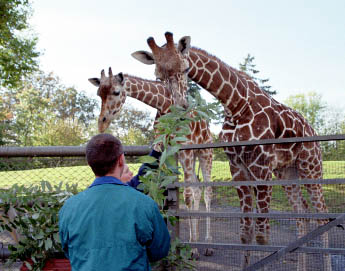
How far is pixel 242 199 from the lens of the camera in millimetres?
3801

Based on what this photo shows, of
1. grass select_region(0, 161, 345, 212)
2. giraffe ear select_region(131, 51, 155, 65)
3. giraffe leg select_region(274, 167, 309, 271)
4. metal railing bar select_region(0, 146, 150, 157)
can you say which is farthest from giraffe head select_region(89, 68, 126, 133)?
giraffe leg select_region(274, 167, 309, 271)

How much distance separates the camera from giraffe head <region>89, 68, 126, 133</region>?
5.29m

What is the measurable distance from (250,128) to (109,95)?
2587 mm

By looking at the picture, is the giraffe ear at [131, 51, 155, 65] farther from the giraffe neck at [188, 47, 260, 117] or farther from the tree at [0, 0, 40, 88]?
the tree at [0, 0, 40, 88]

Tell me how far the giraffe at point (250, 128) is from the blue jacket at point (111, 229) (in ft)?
7.25

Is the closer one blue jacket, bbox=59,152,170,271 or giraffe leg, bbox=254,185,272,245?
blue jacket, bbox=59,152,170,271

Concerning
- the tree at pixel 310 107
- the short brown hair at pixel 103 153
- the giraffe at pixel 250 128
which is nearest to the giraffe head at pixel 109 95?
the giraffe at pixel 250 128

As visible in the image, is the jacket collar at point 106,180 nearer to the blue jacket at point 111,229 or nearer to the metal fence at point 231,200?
the blue jacket at point 111,229

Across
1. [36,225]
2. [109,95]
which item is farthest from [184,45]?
[36,225]

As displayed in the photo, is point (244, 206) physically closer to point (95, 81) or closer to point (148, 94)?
point (148, 94)

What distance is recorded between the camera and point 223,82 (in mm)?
3863

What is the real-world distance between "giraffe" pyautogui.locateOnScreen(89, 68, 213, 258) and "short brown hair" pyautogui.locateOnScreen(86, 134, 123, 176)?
344 centimetres

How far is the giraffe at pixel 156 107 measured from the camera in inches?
207

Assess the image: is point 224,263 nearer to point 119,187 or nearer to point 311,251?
point 311,251
